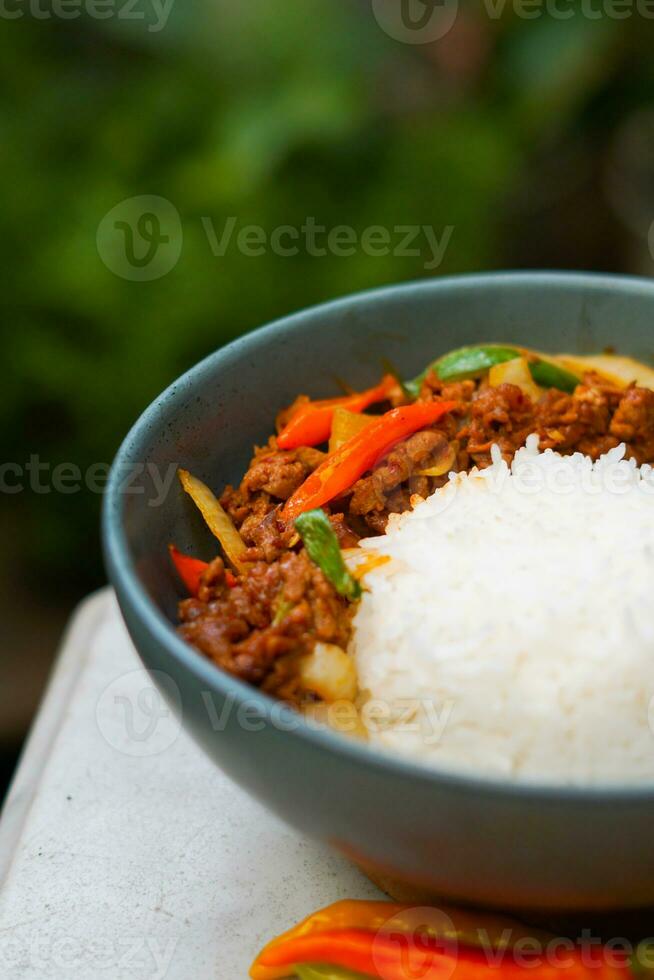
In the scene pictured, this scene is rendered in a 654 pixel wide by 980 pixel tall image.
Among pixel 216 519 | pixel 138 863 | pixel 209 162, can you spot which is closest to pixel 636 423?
pixel 216 519

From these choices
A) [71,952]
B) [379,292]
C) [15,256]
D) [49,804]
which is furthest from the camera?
[15,256]

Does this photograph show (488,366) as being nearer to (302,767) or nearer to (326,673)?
(326,673)

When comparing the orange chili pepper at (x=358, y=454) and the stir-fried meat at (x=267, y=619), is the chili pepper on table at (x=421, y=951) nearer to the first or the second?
the stir-fried meat at (x=267, y=619)

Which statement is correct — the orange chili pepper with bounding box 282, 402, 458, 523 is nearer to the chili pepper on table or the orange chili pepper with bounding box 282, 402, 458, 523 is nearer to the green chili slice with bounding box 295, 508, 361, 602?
the green chili slice with bounding box 295, 508, 361, 602

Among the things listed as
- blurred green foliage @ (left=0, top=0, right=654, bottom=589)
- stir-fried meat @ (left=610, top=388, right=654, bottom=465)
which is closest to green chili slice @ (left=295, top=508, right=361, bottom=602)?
stir-fried meat @ (left=610, top=388, right=654, bottom=465)

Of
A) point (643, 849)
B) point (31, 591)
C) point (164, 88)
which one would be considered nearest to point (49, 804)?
point (643, 849)

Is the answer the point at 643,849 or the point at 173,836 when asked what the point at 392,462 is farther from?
the point at 643,849

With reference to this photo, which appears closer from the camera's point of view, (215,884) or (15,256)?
(215,884)
